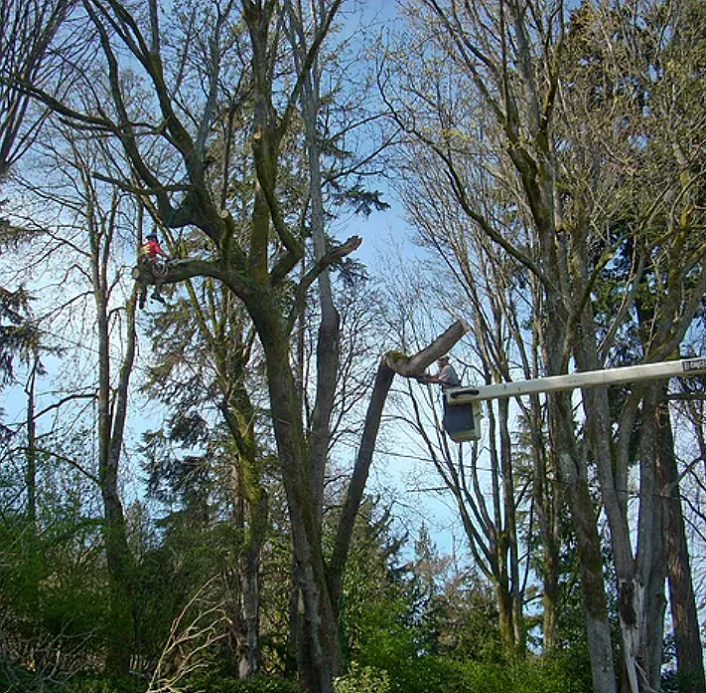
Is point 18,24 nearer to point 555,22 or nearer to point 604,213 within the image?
point 555,22

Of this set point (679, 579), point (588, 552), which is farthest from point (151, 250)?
point (679, 579)

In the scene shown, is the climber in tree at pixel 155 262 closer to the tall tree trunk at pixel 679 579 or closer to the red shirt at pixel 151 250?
the red shirt at pixel 151 250

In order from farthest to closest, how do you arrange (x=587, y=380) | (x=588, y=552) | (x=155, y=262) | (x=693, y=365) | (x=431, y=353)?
1. (x=588, y=552)
2. (x=431, y=353)
3. (x=155, y=262)
4. (x=587, y=380)
5. (x=693, y=365)

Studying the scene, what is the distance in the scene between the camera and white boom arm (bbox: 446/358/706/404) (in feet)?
22.4

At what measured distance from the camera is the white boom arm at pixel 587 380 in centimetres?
682

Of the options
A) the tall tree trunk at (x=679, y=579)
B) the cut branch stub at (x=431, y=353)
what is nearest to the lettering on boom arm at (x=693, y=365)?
the cut branch stub at (x=431, y=353)

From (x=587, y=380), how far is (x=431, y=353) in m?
4.06

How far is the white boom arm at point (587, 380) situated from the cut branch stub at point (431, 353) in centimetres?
358

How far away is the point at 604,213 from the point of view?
13.3 m

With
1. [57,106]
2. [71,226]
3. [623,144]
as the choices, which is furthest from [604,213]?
[71,226]

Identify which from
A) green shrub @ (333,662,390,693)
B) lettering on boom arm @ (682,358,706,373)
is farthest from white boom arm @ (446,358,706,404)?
green shrub @ (333,662,390,693)

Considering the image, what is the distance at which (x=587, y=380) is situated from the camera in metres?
7.13

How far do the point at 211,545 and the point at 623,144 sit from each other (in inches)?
443

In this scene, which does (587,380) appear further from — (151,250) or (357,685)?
Answer: (357,685)
